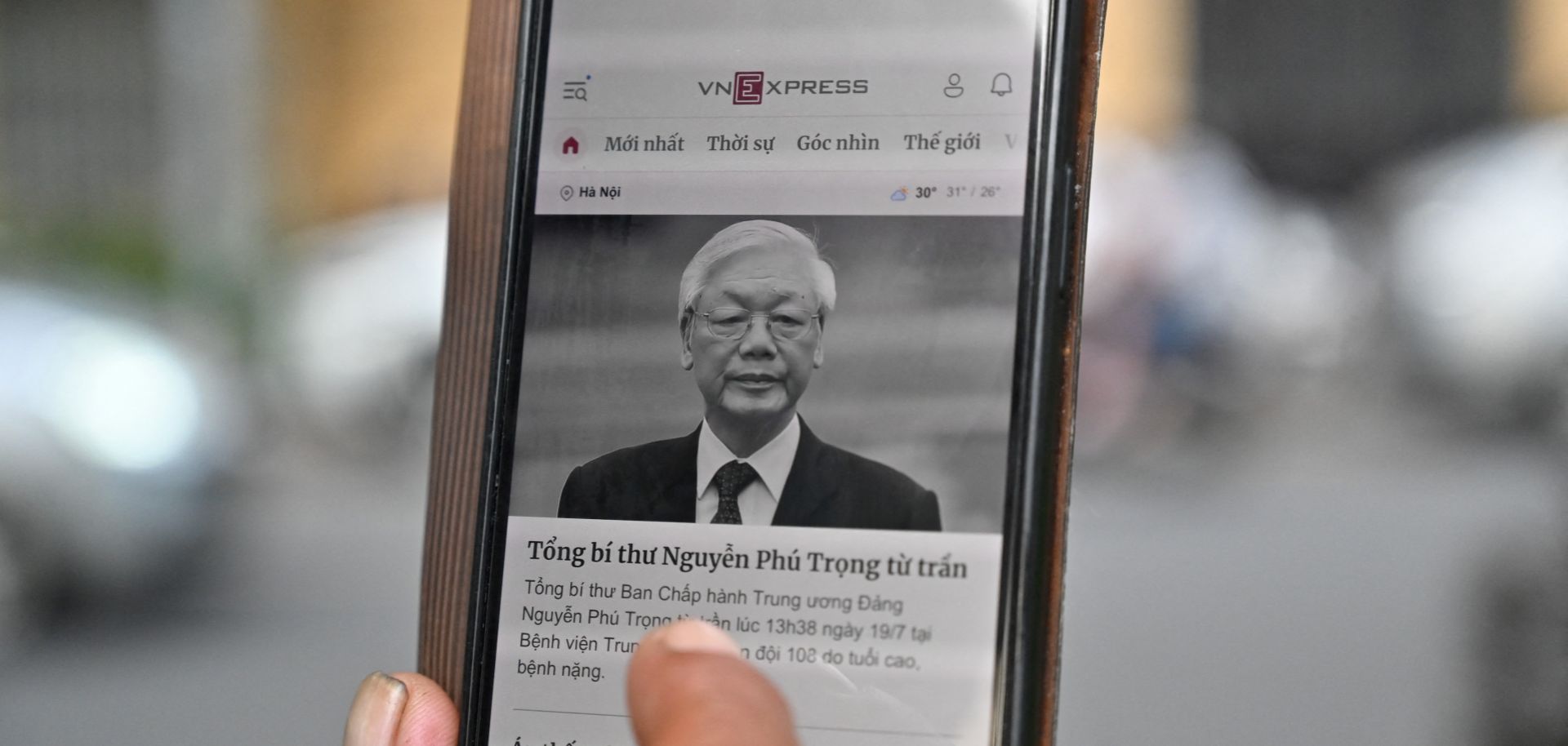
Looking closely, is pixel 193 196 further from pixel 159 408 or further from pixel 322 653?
pixel 322 653

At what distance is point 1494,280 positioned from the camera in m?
3.04

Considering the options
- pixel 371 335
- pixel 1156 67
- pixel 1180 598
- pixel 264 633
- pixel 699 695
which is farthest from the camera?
pixel 1156 67

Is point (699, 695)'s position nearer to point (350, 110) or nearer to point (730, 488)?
point (730, 488)

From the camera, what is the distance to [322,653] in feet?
6.26

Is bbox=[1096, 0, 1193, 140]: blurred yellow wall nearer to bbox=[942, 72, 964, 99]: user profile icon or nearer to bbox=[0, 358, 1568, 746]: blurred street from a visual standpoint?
bbox=[0, 358, 1568, 746]: blurred street

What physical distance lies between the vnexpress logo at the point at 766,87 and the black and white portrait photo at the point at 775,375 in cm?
5

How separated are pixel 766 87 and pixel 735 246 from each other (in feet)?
0.20

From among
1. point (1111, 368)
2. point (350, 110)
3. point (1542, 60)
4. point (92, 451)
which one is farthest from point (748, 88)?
point (1542, 60)

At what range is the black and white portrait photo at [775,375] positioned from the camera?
0.45 m

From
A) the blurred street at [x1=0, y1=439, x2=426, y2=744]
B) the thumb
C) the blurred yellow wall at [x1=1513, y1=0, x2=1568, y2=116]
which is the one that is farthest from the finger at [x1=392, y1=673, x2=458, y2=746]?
the blurred yellow wall at [x1=1513, y1=0, x2=1568, y2=116]

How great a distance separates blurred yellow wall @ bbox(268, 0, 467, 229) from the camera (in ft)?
9.19

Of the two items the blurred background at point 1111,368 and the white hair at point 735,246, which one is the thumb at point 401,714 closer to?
the white hair at point 735,246

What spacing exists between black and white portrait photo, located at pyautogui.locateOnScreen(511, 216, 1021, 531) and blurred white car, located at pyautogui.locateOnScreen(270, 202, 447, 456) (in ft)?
7.47

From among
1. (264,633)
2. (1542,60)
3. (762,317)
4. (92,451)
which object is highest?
(1542,60)
